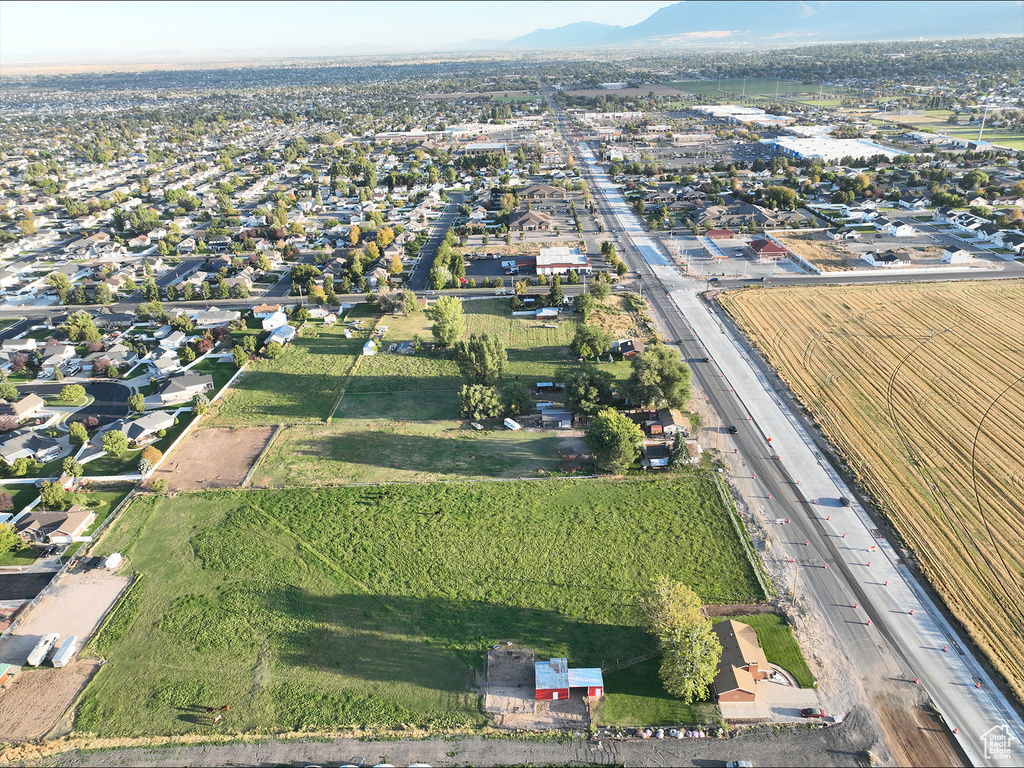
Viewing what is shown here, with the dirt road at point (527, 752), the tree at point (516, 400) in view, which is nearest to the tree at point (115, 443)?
the dirt road at point (527, 752)

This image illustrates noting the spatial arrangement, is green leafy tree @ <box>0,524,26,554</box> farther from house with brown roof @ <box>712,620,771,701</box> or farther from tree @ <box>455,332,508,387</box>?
house with brown roof @ <box>712,620,771,701</box>

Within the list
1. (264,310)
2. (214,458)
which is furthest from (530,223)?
(214,458)

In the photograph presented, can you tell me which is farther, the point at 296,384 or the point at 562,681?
the point at 296,384

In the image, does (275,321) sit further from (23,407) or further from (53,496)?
(53,496)

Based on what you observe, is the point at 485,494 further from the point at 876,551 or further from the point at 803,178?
the point at 803,178

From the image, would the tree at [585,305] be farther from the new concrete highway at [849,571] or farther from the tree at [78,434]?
the tree at [78,434]
